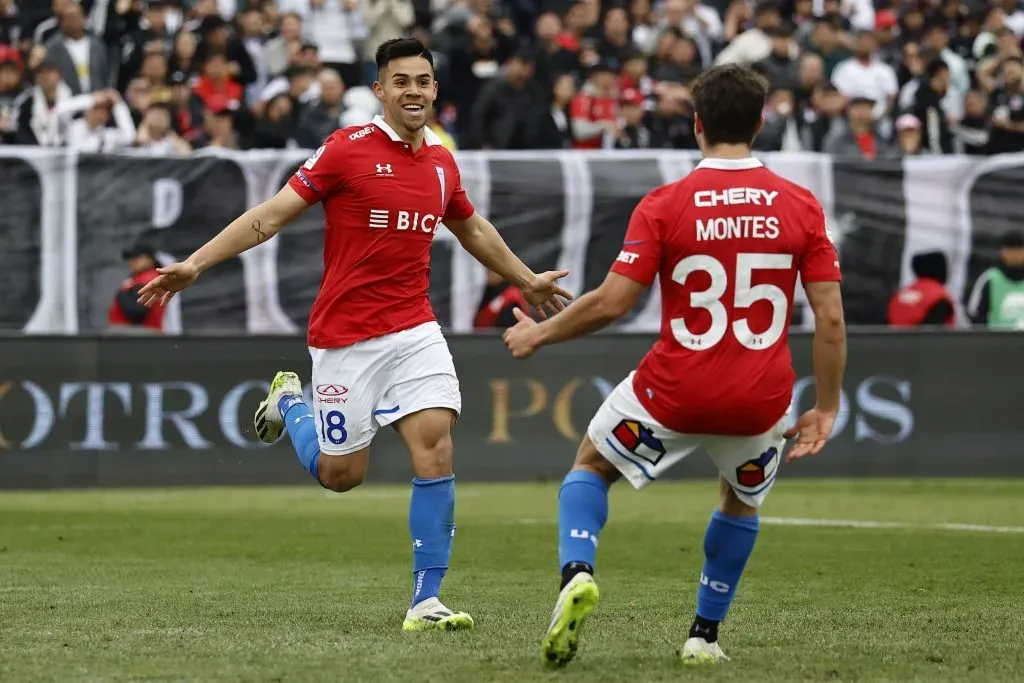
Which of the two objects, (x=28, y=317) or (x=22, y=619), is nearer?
(x=22, y=619)

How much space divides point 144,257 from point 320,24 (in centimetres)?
585

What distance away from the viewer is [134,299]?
700 inches

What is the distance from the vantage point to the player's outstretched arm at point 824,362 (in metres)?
6.32

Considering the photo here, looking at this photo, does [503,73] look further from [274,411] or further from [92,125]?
[274,411]

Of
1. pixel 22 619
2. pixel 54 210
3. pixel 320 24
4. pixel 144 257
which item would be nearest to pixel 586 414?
Answer: pixel 144 257

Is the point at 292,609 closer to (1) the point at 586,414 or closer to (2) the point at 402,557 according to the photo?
(2) the point at 402,557

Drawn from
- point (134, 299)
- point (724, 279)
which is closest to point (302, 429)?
point (724, 279)

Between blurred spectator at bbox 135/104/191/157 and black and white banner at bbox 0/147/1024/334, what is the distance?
0.82 metres

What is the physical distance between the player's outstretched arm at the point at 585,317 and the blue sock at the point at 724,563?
930 millimetres

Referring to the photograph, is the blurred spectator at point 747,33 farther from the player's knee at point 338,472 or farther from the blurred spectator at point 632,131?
the player's knee at point 338,472

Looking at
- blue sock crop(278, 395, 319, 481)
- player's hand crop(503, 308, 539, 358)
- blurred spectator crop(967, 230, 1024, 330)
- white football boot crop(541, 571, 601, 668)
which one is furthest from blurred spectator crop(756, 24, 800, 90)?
white football boot crop(541, 571, 601, 668)

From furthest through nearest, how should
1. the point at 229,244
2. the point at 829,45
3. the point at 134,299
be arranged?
1. the point at 829,45
2. the point at 134,299
3. the point at 229,244

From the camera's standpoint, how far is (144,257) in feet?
58.7

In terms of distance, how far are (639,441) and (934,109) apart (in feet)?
54.9
